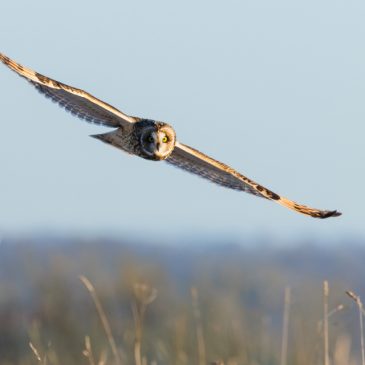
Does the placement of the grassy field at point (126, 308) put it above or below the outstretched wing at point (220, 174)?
below

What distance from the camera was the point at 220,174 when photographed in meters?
6.55

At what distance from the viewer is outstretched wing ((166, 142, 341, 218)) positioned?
618 centimetres

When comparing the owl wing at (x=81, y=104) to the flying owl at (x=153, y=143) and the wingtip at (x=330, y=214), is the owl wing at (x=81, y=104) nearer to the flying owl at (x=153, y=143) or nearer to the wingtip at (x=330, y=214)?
the flying owl at (x=153, y=143)

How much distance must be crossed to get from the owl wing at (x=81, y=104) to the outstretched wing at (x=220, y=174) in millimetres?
286

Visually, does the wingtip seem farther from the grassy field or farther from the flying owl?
the grassy field

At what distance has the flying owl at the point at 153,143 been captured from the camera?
244 inches

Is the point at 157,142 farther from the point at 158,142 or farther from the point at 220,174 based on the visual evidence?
the point at 220,174

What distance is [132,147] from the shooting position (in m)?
6.59

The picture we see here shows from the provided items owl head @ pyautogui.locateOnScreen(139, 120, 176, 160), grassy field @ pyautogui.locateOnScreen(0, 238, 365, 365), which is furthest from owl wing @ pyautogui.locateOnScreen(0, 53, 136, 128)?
grassy field @ pyautogui.locateOnScreen(0, 238, 365, 365)

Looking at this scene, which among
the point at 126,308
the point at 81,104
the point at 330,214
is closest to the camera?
the point at 330,214

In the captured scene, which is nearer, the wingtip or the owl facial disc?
the wingtip

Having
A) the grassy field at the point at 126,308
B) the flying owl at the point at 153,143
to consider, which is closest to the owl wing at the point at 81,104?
the flying owl at the point at 153,143

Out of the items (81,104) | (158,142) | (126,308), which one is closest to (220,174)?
(158,142)

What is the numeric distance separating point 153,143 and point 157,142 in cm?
2
